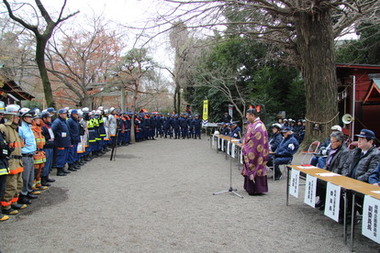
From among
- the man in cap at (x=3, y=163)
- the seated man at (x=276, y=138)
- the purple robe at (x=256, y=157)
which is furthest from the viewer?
the seated man at (x=276, y=138)

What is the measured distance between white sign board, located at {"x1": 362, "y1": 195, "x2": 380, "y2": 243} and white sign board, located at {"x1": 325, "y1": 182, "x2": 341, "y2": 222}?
1.67 feet

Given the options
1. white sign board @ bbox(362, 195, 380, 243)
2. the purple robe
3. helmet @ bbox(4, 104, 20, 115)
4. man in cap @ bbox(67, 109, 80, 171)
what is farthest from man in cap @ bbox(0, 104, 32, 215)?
white sign board @ bbox(362, 195, 380, 243)

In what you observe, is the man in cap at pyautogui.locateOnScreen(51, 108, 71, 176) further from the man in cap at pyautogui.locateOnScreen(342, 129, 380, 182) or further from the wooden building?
the wooden building

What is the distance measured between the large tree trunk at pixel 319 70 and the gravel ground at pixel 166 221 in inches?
213

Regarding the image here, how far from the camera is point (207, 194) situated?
Answer: 21.6ft

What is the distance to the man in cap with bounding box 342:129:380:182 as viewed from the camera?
4.62 meters

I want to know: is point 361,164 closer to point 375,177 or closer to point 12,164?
point 375,177

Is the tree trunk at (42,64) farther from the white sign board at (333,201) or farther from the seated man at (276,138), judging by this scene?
the white sign board at (333,201)

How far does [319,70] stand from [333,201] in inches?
341

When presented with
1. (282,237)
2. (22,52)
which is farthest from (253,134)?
(22,52)

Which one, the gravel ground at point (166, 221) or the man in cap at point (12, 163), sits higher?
the man in cap at point (12, 163)

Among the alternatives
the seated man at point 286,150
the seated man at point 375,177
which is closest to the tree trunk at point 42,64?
the seated man at point 286,150

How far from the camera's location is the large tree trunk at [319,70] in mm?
11234

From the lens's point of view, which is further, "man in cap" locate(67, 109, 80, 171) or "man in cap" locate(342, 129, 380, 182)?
"man in cap" locate(67, 109, 80, 171)
